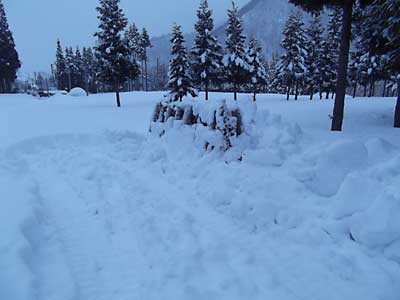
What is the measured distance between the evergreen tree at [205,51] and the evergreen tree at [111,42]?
254 inches

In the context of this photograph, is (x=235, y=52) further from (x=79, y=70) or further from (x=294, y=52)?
(x=79, y=70)

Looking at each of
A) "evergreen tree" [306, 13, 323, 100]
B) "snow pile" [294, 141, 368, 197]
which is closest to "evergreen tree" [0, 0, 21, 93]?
"evergreen tree" [306, 13, 323, 100]

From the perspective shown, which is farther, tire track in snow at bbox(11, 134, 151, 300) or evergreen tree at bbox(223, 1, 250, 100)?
evergreen tree at bbox(223, 1, 250, 100)

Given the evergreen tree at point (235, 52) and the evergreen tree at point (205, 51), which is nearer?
the evergreen tree at point (205, 51)

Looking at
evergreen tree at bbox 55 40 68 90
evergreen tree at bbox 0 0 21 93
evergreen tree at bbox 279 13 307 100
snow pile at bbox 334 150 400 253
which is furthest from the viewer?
evergreen tree at bbox 55 40 68 90

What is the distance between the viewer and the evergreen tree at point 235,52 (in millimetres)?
27172

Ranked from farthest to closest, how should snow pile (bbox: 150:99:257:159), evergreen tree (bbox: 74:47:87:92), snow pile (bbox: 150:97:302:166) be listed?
evergreen tree (bbox: 74:47:87:92)
snow pile (bbox: 150:99:257:159)
snow pile (bbox: 150:97:302:166)

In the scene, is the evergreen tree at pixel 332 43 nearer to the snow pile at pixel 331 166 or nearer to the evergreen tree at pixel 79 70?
the snow pile at pixel 331 166

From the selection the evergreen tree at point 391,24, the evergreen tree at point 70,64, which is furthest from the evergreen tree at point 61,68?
the evergreen tree at point 391,24

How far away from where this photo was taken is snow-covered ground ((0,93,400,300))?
316 centimetres

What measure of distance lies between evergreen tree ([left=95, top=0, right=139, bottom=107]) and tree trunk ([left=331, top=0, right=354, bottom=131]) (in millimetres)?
19098

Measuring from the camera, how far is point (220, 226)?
14.4ft

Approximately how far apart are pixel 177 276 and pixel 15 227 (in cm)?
265

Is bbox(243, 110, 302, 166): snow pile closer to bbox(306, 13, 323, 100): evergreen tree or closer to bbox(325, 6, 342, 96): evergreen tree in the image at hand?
bbox(325, 6, 342, 96): evergreen tree
